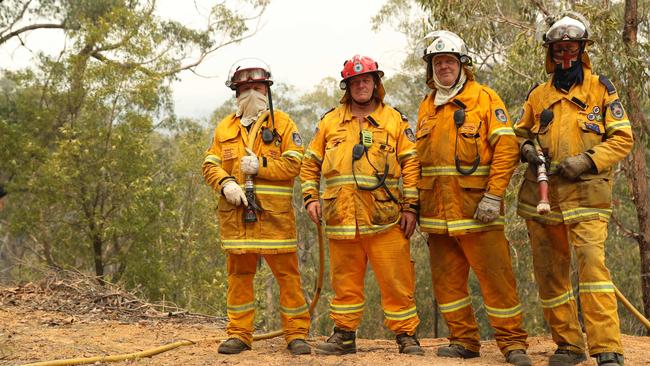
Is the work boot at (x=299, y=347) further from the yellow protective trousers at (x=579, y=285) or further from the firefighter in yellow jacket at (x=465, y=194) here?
the yellow protective trousers at (x=579, y=285)

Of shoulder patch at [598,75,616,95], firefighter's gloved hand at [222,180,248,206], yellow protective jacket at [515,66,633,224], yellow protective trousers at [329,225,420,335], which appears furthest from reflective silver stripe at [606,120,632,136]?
firefighter's gloved hand at [222,180,248,206]

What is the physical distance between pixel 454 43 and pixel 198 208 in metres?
15.0

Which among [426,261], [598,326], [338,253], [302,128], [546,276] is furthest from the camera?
[302,128]

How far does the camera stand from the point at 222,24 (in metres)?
21.5

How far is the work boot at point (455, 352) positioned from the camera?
18.7 feet

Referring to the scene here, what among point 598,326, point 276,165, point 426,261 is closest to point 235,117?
point 276,165

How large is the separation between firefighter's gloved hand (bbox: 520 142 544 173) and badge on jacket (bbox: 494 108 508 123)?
25 cm

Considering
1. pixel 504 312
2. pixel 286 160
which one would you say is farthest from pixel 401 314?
pixel 286 160

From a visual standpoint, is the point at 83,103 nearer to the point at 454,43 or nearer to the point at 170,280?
the point at 170,280

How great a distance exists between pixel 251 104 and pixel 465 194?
187 cm

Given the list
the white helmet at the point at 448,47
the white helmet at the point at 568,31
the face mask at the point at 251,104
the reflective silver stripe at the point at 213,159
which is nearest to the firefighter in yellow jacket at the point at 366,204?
the white helmet at the point at 448,47

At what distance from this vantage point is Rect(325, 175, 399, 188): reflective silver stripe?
568cm

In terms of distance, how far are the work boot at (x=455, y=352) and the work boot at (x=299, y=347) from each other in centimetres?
103

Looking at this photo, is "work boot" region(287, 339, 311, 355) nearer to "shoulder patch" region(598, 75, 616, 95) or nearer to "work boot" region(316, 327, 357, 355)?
"work boot" region(316, 327, 357, 355)
